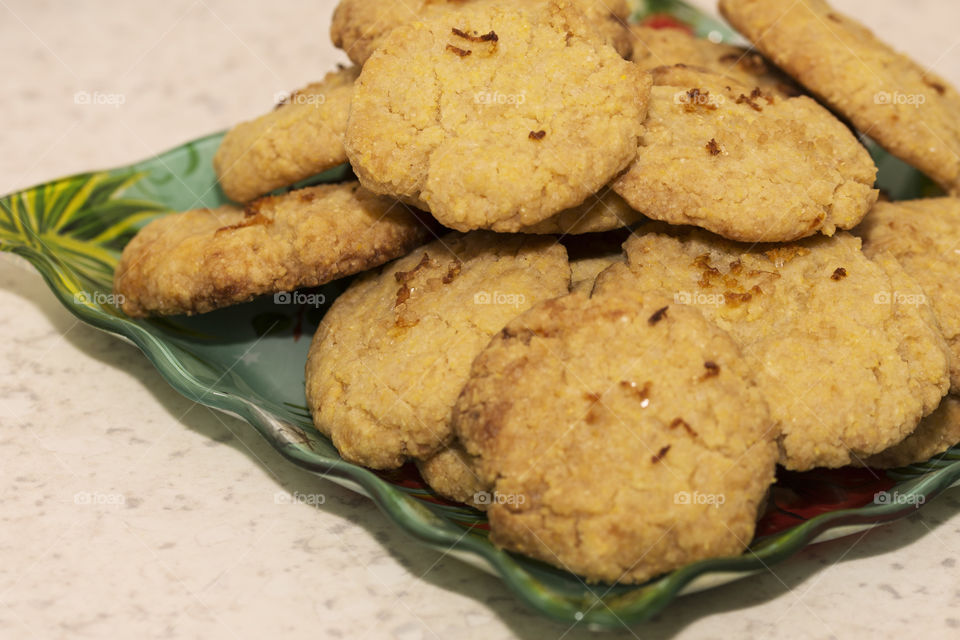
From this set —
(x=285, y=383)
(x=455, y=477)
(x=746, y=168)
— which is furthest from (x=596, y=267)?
(x=285, y=383)

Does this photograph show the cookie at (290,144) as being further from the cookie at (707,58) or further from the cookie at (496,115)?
the cookie at (707,58)

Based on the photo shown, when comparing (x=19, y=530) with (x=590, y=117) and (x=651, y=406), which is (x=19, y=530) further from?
(x=590, y=117)

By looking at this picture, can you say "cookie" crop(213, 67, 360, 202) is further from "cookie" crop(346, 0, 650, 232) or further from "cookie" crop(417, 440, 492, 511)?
"cookie" crop(417, 440, 492, 511)

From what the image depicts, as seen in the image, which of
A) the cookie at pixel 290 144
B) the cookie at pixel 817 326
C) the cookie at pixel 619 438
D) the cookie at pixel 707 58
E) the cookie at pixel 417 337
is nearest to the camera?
the cookie at pixel 619 438

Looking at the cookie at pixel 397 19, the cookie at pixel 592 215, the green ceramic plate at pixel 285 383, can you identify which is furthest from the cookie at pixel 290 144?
the cookie at pixel 592 215

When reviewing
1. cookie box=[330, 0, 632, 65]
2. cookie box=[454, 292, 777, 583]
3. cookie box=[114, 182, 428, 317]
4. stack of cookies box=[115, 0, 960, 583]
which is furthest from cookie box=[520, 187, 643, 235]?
cookie box=[330, 0, 632, 65]

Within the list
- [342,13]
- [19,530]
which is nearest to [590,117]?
[342,13]
